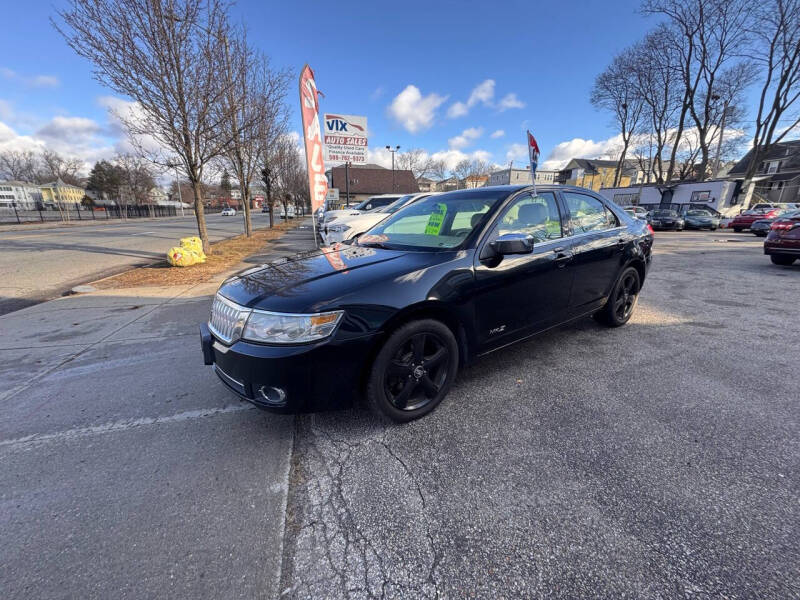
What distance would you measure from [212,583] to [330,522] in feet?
1.76

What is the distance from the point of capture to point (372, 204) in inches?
576

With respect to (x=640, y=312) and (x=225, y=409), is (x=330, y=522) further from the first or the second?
(x=640, y=312)

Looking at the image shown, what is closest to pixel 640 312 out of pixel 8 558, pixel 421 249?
pixel 421 249

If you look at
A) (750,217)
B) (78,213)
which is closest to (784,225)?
(750,217)

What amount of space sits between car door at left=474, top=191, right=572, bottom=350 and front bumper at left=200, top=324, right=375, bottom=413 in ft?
3.62

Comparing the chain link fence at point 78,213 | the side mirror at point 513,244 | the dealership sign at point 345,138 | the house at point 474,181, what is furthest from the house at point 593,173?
the side mirror at point 513,244

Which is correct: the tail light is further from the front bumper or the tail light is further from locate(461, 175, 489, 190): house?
locate(461, 175, 489, 190): house

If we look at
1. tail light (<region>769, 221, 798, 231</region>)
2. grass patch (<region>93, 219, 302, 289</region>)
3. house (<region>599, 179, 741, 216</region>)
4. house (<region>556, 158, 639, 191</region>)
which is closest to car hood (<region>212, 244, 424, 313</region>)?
grass patch (<region>93, 219, 302, 289</region>)

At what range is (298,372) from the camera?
2029 mm

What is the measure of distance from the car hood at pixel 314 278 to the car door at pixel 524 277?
64cm

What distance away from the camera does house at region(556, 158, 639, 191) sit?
6719cm

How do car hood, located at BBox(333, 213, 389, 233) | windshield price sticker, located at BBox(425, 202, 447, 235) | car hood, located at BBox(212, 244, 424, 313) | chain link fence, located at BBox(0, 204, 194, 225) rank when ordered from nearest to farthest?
car hood, located at BBox(212, 244, 424, 313)
windshield price sticker, located at BBox(425, 202, 447, 235)
car hood, located at BBox(333, 213, 389, 233)
chain link fence, located at BBox(0, 204, 194, 225)

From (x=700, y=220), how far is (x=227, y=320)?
29.7 meters

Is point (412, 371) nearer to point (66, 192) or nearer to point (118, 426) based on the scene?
point (118, 426)
